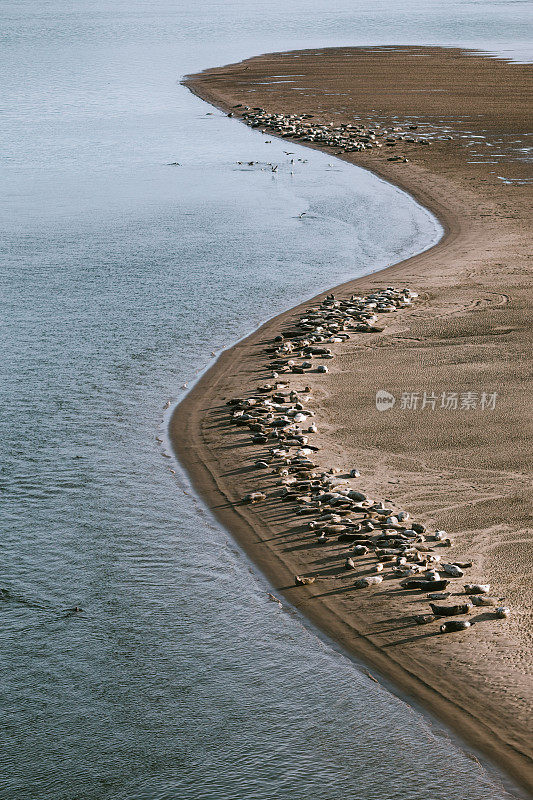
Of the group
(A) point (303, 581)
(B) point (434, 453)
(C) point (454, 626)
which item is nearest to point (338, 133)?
(B) point (434, 453)

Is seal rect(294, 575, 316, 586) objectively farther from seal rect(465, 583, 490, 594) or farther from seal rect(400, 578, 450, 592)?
seal rect(465, 583, 490, 594)

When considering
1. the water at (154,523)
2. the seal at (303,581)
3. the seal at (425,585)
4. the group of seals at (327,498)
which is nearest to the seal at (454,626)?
the group of seals at (327,498)

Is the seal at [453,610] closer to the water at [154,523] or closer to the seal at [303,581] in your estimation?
the water at [154,523]

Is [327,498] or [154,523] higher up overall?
[327,498]

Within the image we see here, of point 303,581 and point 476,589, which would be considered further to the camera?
point 303,581

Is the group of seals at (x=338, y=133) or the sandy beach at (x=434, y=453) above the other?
the group of seals at (x=338, y=133)

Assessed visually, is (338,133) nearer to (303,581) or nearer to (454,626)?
(303,581)

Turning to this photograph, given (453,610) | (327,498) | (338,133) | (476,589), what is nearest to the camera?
(453,610)
